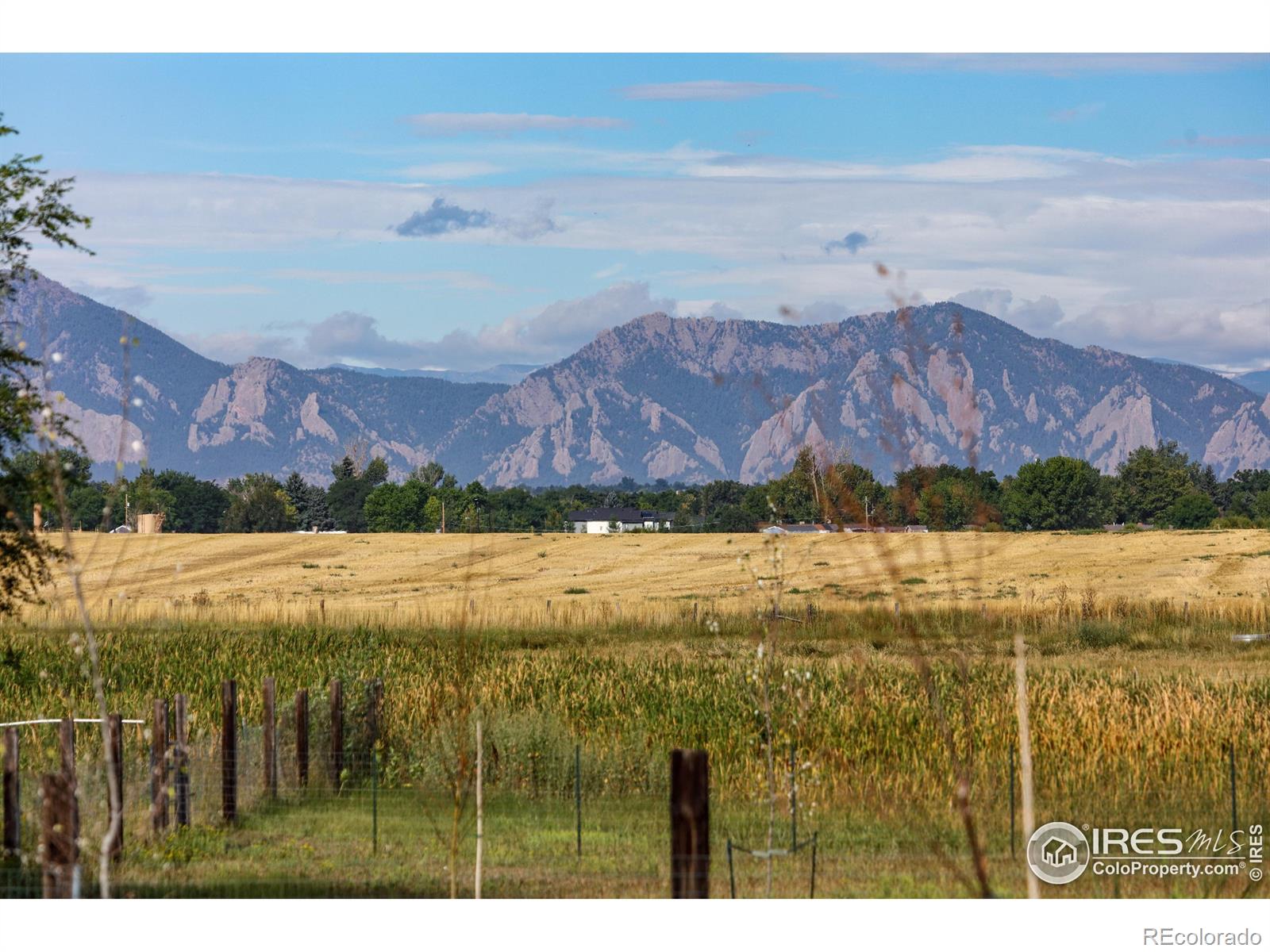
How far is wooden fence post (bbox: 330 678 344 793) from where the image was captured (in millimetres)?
14336

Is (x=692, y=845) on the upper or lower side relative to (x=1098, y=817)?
upper

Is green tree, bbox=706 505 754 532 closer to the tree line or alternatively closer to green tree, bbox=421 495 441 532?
the tree line

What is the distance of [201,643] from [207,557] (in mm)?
53200

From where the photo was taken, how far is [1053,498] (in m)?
125

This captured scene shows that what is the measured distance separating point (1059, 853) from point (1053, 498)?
119753 millimetres

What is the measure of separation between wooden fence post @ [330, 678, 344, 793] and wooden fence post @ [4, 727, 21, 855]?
540cm

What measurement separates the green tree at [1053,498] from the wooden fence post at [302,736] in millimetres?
115691

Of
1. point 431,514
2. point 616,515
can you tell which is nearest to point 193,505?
point 431,514

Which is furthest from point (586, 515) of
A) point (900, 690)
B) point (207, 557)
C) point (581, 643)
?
point (900, 690)

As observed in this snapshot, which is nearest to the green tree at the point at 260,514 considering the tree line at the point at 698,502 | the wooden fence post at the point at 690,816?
the tree line at the point at 698,502

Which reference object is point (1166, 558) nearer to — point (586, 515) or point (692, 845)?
point (692, 845)

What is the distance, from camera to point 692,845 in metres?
5.89

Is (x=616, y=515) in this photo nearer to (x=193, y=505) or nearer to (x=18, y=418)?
(x=193, y=505)

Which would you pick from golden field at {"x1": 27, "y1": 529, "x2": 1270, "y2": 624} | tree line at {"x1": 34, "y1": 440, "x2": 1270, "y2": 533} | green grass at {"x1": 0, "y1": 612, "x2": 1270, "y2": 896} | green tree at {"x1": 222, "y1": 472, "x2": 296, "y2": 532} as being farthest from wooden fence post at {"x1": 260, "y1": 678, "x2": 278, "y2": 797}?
green tree at {"x1": 222, "y1": 472, "x2": 296, "y2": 532}
